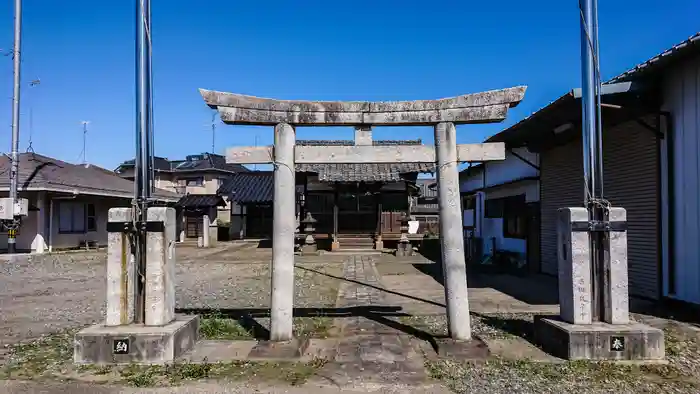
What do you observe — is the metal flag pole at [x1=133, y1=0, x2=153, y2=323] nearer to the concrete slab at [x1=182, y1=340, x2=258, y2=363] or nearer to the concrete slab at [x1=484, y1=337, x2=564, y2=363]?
the concrete slab at [x1=182, y1=340, x2=258, y2=363]

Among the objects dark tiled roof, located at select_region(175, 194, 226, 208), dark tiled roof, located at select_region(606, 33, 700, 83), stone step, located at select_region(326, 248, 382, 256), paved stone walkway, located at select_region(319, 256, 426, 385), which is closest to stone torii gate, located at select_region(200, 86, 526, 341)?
paved stone walkway, located at select_region(319, 256, 426, 385)

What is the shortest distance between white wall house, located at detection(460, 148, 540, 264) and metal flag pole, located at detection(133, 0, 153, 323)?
10278 millimetres

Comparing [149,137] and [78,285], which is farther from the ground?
[149,137]

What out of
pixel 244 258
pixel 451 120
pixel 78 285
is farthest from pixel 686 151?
pixel 244 258

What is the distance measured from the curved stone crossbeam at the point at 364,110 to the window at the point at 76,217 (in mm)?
20459

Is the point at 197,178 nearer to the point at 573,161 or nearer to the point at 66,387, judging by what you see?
the point at 573,161

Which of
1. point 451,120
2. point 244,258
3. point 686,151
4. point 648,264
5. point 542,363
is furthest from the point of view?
point 244,258

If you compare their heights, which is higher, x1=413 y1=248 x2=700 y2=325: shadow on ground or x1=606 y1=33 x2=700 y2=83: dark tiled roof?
x1=606 y1=33 x2=700 y2=83: dark tiled roof

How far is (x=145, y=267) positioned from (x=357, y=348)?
2896mm

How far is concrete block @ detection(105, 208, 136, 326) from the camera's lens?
5598 mm

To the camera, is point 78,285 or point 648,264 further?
point 78,285

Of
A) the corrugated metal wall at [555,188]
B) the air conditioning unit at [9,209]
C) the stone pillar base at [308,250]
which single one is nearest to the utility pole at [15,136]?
the air conditioning unit at [9,209]

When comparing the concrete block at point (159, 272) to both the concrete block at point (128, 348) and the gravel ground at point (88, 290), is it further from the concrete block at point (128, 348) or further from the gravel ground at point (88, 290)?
the gravel ground at point (88, 290)

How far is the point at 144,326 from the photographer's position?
18.4ft
